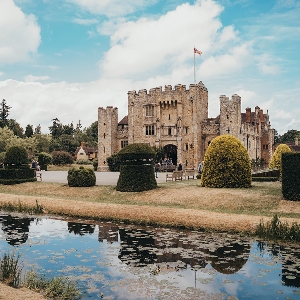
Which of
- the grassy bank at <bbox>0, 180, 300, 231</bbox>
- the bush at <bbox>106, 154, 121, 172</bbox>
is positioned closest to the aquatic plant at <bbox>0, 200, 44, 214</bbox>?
the grassy bank at <bbox>0, 180, 300, 231</bbox>

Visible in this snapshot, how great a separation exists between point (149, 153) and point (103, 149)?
29.9 m

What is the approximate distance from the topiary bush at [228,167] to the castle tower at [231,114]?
25.0 m

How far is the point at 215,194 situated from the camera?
→ 2038 centimetres

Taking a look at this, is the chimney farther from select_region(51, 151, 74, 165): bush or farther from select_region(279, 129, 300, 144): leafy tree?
select_region(279, 129, 300, 144): leafy tree

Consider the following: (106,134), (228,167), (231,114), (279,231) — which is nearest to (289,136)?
(231,114)

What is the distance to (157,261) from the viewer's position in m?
10.5

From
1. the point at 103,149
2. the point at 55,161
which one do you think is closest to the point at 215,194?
the point at 103,149

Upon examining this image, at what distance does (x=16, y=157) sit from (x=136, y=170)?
11.0m

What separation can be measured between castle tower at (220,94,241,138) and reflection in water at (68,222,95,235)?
112 ft

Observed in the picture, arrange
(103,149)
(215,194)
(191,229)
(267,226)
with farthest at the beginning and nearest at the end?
1. (103,149)
2. (215,194)
3. (191,229)
4. (267,226)

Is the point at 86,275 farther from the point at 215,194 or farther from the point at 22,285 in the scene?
the point at 215,194

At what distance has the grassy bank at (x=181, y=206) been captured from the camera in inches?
601

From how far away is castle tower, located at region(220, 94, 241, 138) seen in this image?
47406mm

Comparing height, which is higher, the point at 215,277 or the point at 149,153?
the point at 149,153
